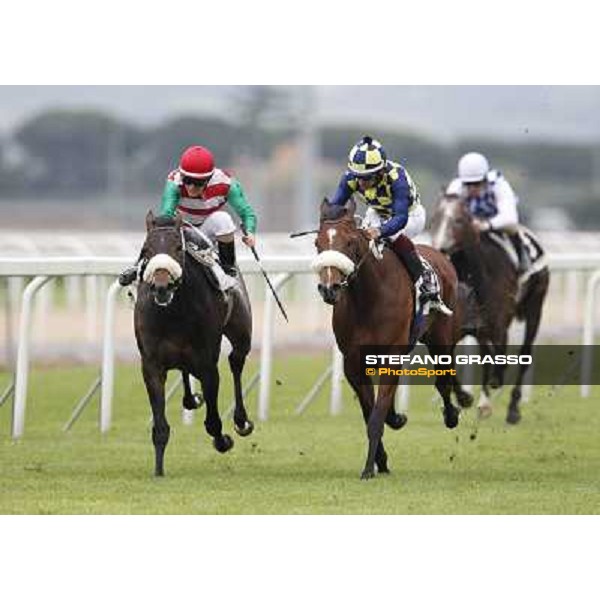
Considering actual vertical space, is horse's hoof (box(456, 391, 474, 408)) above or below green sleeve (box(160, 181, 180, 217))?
below

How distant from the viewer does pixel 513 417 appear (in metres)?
12.6

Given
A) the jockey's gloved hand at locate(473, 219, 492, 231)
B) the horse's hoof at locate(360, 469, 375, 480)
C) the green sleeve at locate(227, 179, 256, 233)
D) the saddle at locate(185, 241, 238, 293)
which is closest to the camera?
the horse's hoof at locate(360, 469, 375, 480)

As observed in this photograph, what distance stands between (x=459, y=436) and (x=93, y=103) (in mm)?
47743

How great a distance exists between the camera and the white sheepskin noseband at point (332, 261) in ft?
29.1

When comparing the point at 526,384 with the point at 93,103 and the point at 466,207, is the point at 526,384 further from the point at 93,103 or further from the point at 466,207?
the point at 93,103

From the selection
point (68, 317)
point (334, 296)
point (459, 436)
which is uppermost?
point (334, 296)

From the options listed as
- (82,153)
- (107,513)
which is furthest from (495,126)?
(107,513)

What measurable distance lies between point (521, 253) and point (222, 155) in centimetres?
3723

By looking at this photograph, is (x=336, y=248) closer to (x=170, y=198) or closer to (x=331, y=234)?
(x=331, y=234)

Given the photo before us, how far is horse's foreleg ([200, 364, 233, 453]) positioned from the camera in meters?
9.68

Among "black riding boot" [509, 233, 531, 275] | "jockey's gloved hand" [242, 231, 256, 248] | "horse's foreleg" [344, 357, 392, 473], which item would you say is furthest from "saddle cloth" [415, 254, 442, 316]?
"black riding boot" [509, 233, 531, 275]

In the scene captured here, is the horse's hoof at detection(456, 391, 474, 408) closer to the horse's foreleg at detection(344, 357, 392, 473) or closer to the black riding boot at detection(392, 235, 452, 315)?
the black riding boot at detection(392, 235, 452, 315)

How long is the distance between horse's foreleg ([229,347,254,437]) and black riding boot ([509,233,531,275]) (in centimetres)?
360

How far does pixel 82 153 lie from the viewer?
5294 cm
